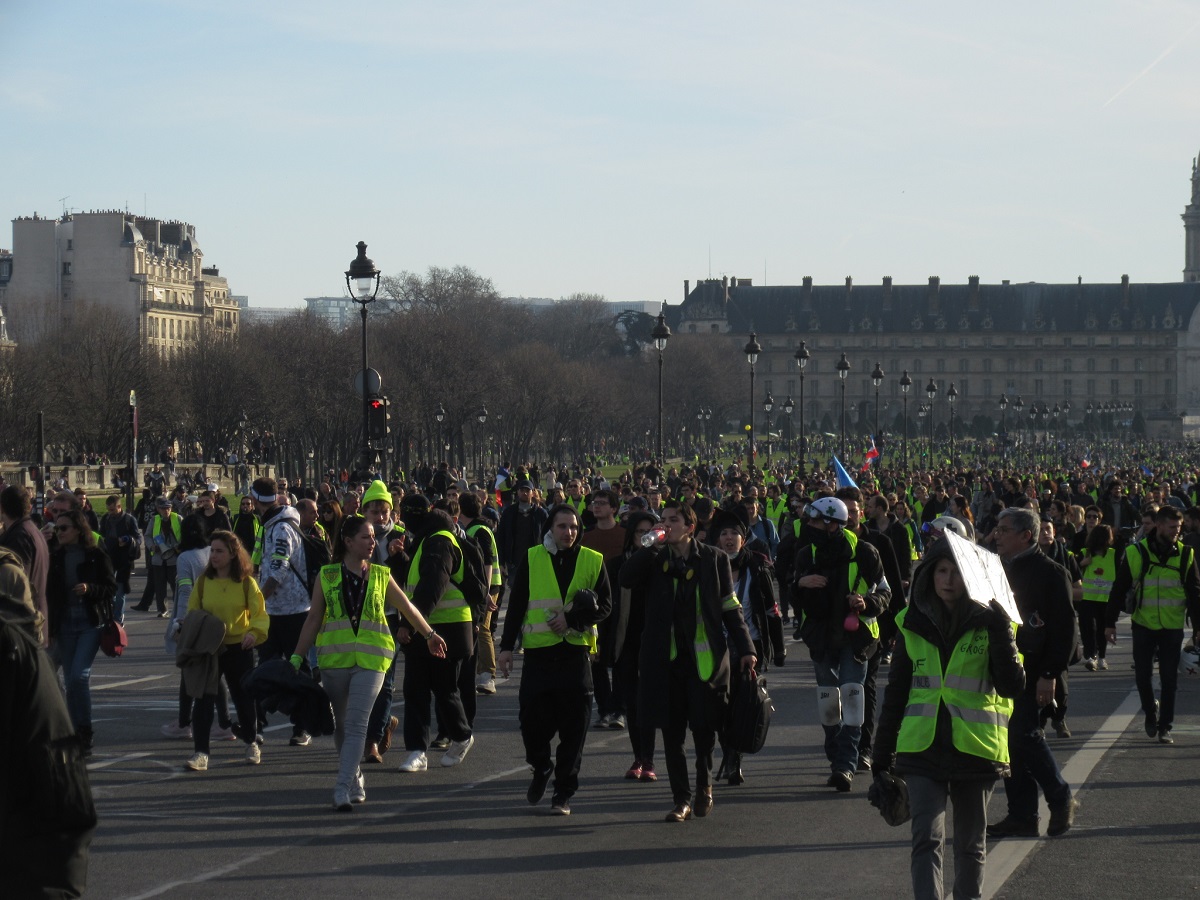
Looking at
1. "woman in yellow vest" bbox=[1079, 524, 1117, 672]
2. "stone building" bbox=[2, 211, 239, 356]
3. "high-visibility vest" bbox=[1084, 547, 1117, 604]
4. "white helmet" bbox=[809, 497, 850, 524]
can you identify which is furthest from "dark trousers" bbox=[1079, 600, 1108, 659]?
"stone building" bbox=[2, 211, 239, 356]

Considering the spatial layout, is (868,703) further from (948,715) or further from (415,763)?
(948,715)

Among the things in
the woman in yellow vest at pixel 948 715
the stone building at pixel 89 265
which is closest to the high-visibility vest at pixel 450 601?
the woman in yellow vest at pixel 948 715

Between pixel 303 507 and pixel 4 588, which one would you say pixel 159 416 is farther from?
pixel 4 588

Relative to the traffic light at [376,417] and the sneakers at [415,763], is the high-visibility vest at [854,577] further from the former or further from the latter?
the traffic light at [376,417]

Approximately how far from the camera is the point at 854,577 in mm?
10758

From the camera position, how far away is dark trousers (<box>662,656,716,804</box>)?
9.44m

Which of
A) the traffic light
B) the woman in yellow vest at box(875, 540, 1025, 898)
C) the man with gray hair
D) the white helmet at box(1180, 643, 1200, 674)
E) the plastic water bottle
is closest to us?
the woman in yellow vest at box(875, 540, 1025, 898)

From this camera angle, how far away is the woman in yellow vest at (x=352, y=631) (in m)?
9.96

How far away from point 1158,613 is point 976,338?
17415 centimetres

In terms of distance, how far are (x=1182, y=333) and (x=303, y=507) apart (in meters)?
176

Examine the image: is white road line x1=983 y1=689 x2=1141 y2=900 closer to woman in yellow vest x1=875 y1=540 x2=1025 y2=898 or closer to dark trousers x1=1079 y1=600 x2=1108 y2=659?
woman in yellow vest x1=875 y1=540 x2=1025 y2=898

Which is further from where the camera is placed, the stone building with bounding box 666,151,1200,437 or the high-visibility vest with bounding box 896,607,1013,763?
the stone building with bounding box 666,151,1200,437

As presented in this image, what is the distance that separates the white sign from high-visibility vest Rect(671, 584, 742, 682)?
2.59 metres

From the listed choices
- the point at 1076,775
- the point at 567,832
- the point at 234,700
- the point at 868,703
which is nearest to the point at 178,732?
the point at 234,700
